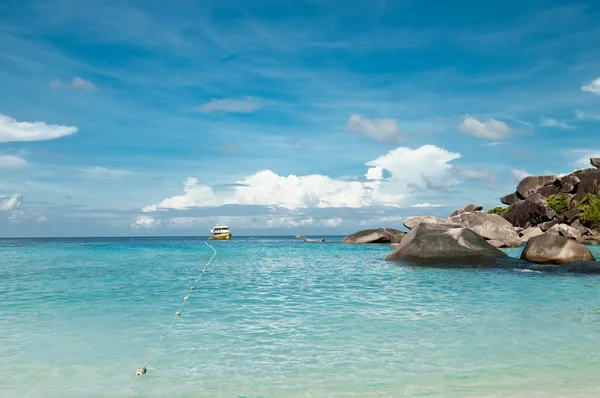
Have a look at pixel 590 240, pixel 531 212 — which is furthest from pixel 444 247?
pixel 531 212

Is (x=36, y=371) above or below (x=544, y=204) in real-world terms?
below

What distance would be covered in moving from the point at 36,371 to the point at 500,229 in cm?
3857

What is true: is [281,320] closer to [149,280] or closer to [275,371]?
[275,371]

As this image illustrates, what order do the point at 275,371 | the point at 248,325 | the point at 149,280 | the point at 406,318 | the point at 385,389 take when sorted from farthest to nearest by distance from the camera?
the point at 149,280, the point at 406,318, the point at 248,325, the point at 275,371, the point at 385,389

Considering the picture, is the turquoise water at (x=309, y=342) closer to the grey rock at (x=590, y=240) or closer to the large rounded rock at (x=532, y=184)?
the grey rock at (x=590, y=240)

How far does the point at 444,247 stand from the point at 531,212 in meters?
47.0

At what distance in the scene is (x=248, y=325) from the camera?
9297 millimetres

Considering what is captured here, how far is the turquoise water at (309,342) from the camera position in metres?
5.96

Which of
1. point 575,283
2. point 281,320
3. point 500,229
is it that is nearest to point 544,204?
point 500,229

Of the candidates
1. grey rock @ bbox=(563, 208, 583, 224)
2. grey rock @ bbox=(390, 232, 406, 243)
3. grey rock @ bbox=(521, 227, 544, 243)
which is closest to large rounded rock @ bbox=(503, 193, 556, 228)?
grey rock @ bbox=(563, 208, 583, 224)

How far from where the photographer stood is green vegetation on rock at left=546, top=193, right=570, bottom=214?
2356 inches

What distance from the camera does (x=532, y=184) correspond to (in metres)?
69.8

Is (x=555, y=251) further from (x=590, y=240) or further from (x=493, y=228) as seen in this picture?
(x=590, y=240)

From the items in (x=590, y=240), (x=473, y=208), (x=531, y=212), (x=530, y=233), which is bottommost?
(x=590, y=240)
